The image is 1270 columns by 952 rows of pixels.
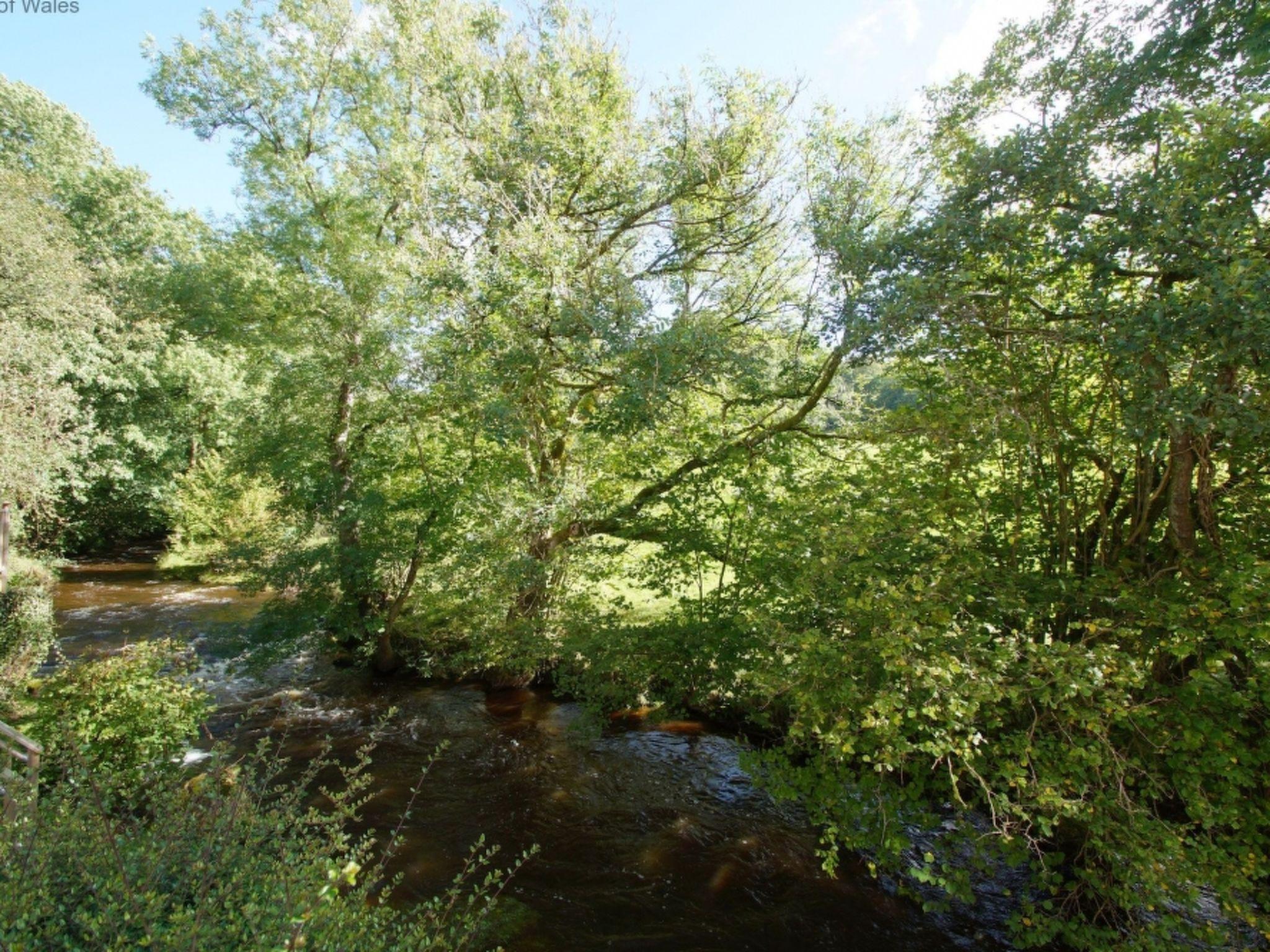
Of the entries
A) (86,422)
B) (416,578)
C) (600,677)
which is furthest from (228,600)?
(600,677)

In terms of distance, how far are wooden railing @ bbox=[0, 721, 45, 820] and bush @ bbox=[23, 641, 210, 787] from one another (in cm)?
80

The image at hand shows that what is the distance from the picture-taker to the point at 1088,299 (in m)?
5.23

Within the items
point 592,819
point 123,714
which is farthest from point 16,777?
point 592,819

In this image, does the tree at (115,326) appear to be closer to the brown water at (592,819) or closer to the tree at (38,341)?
the tree at (38,341)

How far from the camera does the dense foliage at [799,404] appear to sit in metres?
4.54

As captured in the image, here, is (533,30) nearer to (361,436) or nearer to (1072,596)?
(361,436)

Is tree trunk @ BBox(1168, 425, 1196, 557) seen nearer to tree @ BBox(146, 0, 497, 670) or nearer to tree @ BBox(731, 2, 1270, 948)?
tree @ BBox(731, 2, 1270, 948)

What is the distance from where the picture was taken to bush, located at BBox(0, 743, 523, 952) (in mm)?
3029

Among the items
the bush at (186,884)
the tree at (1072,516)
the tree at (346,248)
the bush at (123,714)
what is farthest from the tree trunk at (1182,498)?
the bush at (123,714)

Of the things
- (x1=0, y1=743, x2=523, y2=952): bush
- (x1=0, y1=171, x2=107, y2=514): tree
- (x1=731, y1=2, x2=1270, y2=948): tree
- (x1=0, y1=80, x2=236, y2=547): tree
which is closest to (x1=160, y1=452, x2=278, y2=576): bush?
(x1=0, y1=80, x2=236, y2=547): tree

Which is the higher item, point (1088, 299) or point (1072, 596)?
point (1088, 299)

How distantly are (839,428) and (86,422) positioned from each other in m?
20.7

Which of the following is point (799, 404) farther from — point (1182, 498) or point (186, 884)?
point (186, 884)

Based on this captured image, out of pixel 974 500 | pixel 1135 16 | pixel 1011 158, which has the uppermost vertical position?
pixel 1135 16
